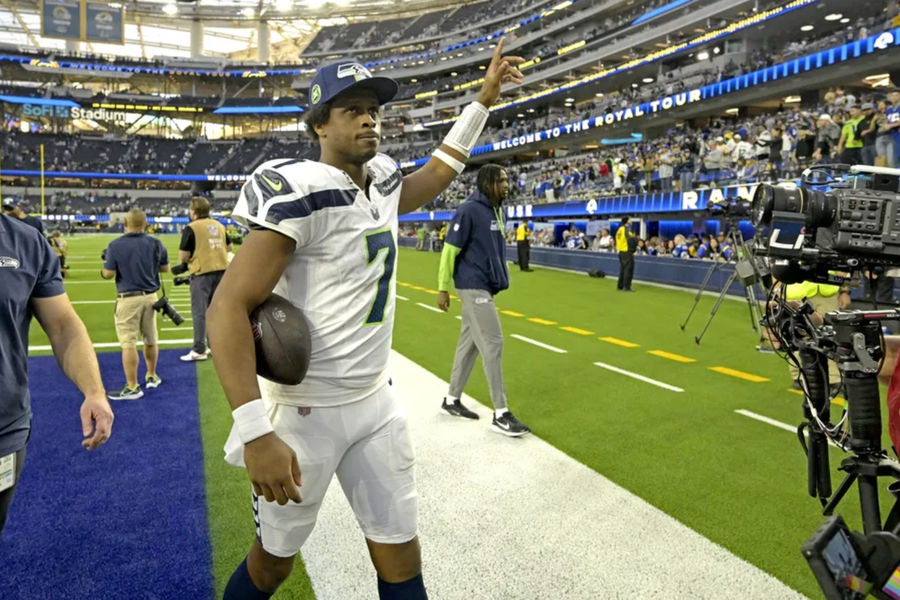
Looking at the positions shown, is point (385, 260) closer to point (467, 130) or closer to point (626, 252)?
point (467, 130)

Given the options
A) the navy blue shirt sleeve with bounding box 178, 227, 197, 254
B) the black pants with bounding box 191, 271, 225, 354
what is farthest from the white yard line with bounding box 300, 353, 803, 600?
the navy blue shirt sleeve with bounding box 178, 227, 197, 254

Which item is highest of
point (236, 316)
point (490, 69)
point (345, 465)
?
point (490, 69)

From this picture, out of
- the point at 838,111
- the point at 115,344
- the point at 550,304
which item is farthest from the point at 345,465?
the point at 838,111

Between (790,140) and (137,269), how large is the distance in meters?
18.2

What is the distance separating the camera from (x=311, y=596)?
281 cm

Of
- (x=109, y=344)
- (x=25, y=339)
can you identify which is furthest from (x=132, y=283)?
(x=25, y=339)

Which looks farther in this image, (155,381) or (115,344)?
(115,344)

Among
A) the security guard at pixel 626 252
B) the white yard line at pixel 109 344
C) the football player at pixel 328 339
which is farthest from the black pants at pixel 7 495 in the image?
the security guard at pixel 626 252

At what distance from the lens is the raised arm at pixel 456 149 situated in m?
2.52

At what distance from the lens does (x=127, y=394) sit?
614 cm

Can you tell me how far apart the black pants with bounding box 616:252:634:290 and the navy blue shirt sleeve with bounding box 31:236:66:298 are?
14.9 meters

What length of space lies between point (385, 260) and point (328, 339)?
312 millimetres

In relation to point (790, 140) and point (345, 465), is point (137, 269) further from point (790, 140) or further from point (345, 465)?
point (790, 140)

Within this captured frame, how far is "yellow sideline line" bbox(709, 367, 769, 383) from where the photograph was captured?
6953mm
